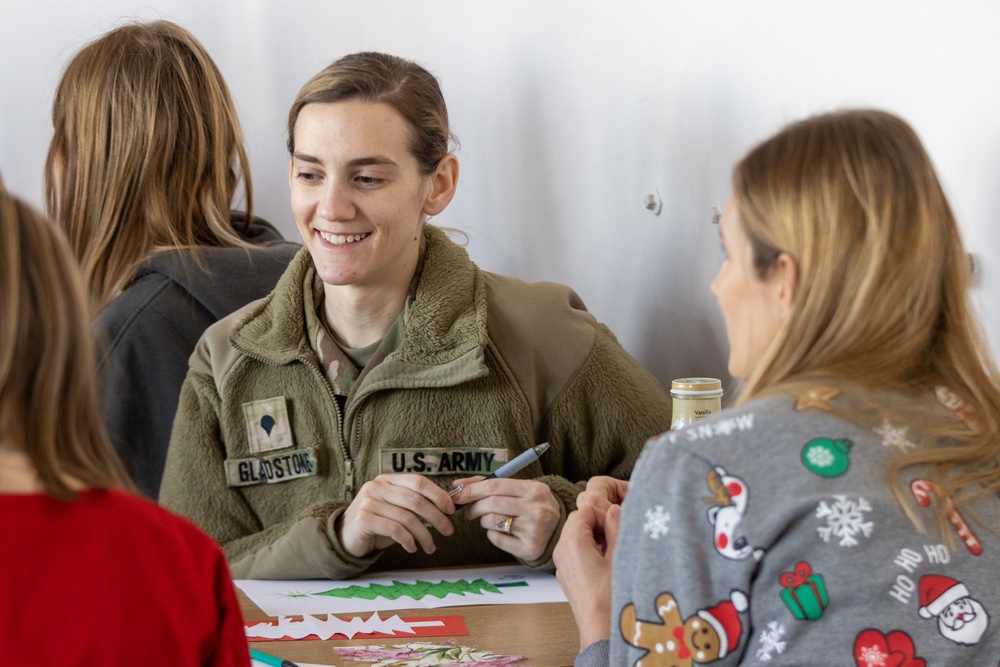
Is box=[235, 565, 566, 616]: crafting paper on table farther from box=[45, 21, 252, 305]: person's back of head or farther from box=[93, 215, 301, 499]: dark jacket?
box=[45, 21, 252, 305]: person's back of head

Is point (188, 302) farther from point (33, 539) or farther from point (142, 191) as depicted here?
point (33, 539)

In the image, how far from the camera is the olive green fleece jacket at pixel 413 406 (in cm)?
162

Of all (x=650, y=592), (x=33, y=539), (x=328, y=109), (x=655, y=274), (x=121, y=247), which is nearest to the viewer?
(x=33, y=539)

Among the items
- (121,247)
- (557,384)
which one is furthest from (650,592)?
(121,247)

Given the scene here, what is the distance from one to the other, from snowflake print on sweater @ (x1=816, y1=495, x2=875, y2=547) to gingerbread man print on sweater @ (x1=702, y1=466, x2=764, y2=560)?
5 centimetres

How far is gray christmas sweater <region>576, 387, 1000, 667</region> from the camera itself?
884 mm

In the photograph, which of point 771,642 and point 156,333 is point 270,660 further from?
point 156,333

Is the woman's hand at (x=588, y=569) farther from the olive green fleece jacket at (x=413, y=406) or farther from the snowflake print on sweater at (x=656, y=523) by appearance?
the olive green fleece jacket at (x=413, y=406)

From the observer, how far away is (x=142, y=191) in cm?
205

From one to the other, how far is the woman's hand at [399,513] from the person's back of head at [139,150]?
28.4 inches

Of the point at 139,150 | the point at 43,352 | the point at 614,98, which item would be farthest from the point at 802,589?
the point at 139,150

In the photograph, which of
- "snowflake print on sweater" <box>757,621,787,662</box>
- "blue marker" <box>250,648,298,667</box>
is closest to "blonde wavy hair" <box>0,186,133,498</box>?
"blue marker" <box>250,648,298,667</box>

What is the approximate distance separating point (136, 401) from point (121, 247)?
293 mm

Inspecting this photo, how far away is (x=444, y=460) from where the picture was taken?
1.62m
